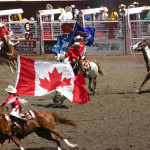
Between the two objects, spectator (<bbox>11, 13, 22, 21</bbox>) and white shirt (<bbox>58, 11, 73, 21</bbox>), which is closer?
white shirt (<bbox>58, 11, 73, 21</bbox>)

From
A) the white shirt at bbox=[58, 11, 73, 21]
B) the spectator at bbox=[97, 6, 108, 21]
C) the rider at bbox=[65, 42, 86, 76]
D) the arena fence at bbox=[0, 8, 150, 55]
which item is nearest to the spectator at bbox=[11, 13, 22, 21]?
the arena fence at bbox=[0, 8, 150, 55]

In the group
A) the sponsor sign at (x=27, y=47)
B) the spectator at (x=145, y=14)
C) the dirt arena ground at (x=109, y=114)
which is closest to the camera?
the dirt arena ground at (x=109, y=114)

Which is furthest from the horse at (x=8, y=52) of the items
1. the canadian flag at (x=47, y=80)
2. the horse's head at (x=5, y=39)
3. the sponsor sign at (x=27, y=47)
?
the canadian flag at (x=47, y=80)

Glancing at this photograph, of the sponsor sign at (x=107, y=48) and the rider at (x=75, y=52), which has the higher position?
the rider at (x=75, y=52)

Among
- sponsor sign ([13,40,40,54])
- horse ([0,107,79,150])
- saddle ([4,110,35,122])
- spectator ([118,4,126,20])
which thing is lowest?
sponsor sign ([13,40,40,54])

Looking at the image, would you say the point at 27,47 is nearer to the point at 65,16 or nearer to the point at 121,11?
the point at 65,16

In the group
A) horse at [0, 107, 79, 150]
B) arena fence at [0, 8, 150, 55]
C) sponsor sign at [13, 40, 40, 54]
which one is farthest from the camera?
sponsor sign at [13, 40, 40, 54]

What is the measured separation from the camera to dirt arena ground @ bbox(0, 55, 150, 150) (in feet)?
34.5

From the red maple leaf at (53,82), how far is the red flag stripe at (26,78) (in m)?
0.31

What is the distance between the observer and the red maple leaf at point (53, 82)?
41.1ft

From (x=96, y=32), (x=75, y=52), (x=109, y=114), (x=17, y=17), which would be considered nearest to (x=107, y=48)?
(x=96, y=32)

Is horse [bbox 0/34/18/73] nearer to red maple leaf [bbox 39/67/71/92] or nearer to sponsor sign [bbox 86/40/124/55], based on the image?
sponsor sign [bbox 86/40/124/55]

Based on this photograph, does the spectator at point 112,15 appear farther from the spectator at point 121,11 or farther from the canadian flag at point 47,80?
the canadian flag at point 47,80

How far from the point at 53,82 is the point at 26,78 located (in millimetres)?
959
